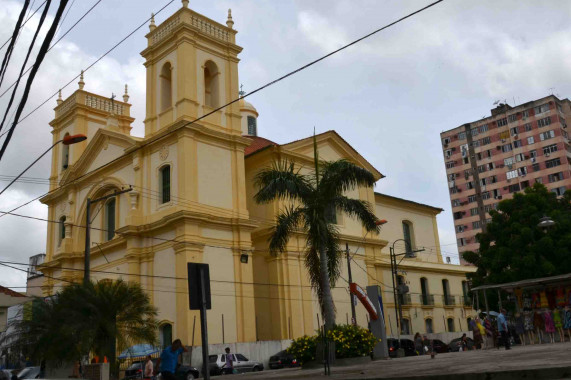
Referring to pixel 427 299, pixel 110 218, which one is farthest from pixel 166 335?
pixel 427 299

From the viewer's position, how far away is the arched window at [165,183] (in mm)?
32469

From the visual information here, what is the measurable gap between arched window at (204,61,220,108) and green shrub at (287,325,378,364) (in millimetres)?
18503

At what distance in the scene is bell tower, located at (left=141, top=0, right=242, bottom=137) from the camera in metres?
33.5

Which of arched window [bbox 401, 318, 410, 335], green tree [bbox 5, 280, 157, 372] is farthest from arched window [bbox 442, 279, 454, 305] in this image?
green tree [bbox 5, 280, 157, 372]

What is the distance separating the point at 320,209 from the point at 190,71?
15780mm

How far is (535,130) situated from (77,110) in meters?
53.1

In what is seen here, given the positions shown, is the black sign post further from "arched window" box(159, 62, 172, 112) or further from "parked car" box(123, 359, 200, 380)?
"arched window" box(159, 62, 172, 112)

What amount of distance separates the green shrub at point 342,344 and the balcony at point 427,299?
2635 cm

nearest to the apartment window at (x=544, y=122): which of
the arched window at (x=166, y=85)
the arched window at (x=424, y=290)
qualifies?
the arched window at (x=424, y=290)

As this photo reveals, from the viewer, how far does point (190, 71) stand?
110 ft

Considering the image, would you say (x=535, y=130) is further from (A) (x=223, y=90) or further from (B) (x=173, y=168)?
(B) (x=173, y=168)

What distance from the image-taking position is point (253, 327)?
1228 inches

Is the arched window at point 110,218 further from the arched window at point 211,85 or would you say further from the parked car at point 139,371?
the parked car at point 139,371

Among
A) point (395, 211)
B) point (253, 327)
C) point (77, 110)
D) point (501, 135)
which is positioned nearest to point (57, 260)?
point (77, 110)
